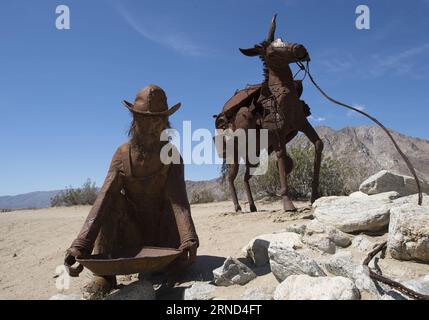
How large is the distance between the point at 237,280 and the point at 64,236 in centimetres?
471

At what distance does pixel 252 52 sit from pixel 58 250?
4674mm

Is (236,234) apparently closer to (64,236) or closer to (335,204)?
(335,204)

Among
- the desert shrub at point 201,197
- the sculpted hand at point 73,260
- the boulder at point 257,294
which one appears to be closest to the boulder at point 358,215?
the boulder at point 257,294

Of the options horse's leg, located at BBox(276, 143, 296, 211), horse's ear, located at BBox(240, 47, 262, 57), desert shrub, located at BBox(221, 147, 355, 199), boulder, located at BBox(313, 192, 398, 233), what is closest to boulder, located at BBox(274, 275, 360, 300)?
boulder, located at BBox(313, 192, 398, 233)

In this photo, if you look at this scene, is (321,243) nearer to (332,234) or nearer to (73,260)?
(332,234)

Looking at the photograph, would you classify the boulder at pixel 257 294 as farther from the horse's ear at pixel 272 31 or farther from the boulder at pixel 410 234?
the horse's ear at pixel 272 31

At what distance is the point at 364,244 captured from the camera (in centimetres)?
387

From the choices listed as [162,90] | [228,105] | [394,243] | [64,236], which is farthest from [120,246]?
[228,105]

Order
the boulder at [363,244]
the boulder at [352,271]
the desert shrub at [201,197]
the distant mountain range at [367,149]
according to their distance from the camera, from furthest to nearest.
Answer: the distant mountain range at [367,149]
the desert shrub at [201,197]
the boulder at [363,244]
the boulder at [352,271]

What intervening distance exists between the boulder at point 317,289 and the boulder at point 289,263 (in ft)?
0.66

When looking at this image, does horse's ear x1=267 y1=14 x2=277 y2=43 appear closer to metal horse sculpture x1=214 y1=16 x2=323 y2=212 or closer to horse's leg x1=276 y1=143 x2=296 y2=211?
metal horse sculpture x1=214 y1=16 x2=323 y2=212

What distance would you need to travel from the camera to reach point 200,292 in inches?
138

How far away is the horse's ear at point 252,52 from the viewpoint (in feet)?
22.8

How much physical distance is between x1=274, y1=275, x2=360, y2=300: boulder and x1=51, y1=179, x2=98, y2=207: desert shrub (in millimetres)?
13839
